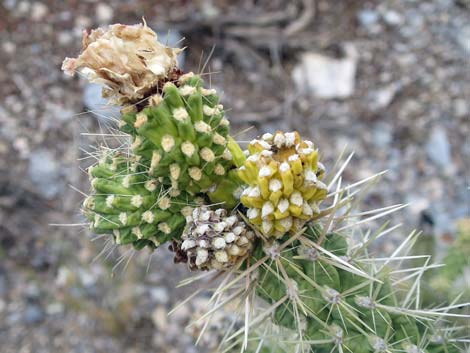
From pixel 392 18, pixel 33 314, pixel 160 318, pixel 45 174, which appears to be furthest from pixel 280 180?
pixel 392 18

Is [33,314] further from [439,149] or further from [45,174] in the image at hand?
[439,149]

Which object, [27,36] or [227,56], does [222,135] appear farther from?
A: [27,36]

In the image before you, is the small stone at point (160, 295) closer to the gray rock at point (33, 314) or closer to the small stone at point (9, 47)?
the gray rock at point (33, 314)

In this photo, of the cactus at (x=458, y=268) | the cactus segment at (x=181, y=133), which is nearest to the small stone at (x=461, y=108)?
the cactus at (x=458, y=268)

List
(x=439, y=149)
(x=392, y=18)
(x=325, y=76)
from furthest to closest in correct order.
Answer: (x=392, y=18) → (x=325, y=76) → (x=439, y=149)

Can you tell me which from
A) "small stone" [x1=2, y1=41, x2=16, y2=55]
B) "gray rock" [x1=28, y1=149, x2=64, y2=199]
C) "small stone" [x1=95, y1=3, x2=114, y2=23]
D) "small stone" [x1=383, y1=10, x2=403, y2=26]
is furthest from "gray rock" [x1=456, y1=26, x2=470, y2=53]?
"small stone" [x1=2, y1=41, x2=16, y2=55]
